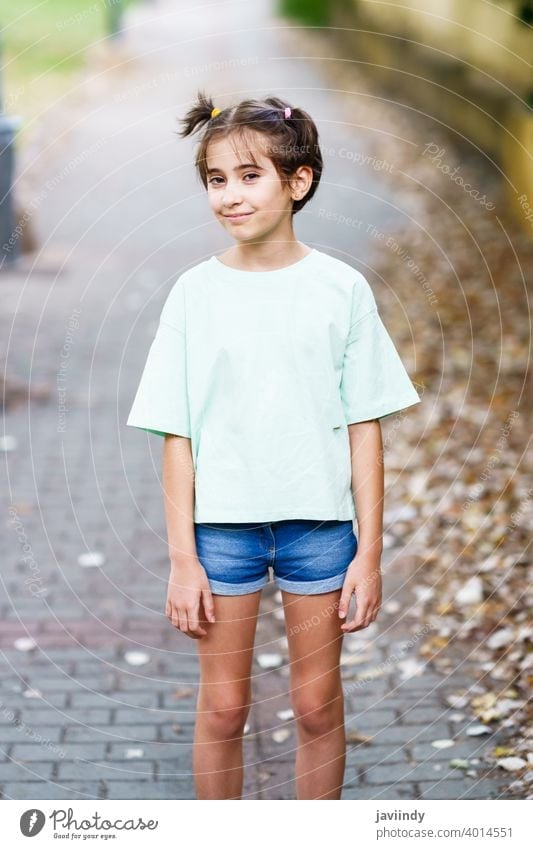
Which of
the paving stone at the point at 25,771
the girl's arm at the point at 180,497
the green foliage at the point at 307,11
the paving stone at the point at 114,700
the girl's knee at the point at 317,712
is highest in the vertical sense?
the green foliage at the point at 307,11

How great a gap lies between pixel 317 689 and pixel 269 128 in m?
1.32

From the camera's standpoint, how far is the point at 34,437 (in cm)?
694

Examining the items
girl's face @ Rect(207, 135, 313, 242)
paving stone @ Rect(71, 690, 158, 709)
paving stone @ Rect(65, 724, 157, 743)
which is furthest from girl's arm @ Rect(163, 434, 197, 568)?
paving stone @ Rect(71, 690, 158, 709)

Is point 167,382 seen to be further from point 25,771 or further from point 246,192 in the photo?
point 25,771

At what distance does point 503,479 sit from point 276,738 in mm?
2403

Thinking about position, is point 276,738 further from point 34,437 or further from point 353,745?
point 34,437

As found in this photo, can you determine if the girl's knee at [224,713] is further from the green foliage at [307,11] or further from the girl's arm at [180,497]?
the green foliage at [307,11]

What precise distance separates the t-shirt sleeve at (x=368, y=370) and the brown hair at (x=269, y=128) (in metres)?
0.31

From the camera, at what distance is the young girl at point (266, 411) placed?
265 cm

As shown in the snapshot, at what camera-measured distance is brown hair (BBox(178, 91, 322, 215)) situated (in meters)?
2.63

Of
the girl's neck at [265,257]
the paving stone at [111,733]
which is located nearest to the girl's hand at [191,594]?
the girl's neck at [265,257]

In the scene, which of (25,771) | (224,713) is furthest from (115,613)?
(224,713)

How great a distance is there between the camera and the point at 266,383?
2.66 m

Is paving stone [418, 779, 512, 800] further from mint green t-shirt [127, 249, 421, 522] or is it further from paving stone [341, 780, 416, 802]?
mint green t-shirt [127, 249, 421, 522]
